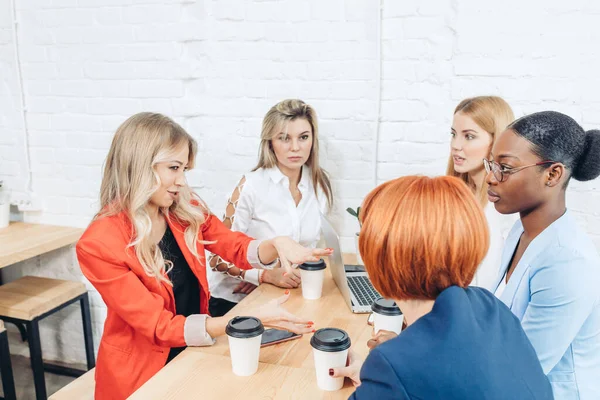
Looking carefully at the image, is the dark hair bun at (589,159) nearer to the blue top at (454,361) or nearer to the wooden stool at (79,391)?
the blue top at (454,361)

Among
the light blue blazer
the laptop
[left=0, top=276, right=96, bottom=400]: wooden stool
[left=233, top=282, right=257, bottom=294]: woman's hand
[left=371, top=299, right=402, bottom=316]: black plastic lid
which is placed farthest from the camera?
[left=0, top=276, right=96, bottom=400]: wooden stool

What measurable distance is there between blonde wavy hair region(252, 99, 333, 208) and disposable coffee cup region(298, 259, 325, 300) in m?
0.68

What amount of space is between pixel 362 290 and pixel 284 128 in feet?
2.63

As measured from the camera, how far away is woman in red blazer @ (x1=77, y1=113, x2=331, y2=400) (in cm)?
145

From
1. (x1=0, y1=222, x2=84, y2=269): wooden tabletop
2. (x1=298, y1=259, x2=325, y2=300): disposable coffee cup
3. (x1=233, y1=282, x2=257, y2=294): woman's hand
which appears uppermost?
(x1=298, y1=259, x2=325, y2=300): disposable coffee cup

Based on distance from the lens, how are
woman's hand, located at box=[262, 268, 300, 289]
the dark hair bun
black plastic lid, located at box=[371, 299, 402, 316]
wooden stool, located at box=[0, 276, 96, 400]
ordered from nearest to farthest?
the dark hair bun < black plastic lid, located at box=[371, 299, 402, 316] < woman's hand, located at box=[262, 268, 300, 289] < wooden stool, located at box=[0, 276, 96, 400]

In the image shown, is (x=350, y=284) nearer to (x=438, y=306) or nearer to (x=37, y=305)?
(x=438, y=306)

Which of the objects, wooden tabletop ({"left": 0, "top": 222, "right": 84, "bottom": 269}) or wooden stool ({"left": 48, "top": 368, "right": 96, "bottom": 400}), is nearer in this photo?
wooden stool ({"left": 48, "top": 368, "right": 96, "bottom": 400})

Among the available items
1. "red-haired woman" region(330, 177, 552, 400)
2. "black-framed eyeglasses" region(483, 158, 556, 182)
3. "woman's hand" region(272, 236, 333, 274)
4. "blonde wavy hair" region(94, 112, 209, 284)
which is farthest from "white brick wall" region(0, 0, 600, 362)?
"red-haired woman" region(330, 177, 552, 400)

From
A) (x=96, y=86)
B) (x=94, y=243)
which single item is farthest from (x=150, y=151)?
(x=96, y=86)

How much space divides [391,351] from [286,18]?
185 centimetres

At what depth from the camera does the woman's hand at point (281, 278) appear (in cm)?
187

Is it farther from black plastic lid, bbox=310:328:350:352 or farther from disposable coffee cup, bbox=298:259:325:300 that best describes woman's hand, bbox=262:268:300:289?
black plastic lid, bbox=310:328:350:352

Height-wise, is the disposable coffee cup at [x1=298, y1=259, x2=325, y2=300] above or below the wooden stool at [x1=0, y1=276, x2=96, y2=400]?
above
